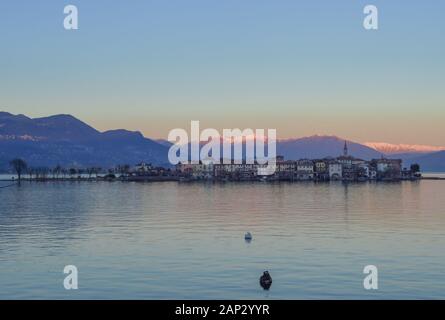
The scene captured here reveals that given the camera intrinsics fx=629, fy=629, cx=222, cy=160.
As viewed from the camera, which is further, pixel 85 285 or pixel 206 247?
pixel 206 247

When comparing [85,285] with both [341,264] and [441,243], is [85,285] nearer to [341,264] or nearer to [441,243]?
[341,264]

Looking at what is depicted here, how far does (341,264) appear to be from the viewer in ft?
113

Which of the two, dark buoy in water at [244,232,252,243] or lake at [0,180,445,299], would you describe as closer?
lake at [0,180,445,299]

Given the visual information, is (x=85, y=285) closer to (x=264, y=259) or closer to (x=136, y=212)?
(x=264, y=259)

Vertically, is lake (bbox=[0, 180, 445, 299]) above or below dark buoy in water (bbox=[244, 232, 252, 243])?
below

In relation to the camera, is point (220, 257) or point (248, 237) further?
point (248, 237)

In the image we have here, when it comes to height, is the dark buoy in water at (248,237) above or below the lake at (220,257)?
above

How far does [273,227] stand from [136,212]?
76.6 feet

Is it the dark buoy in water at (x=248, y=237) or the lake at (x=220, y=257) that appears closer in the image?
the lake at (x=220, y=257)

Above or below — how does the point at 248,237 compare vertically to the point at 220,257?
above
